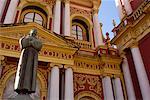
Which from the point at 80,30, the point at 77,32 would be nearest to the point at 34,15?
the point at 77,32

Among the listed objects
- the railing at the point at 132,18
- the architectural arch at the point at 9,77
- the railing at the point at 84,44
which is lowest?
the architectural arch at the point at 9,77

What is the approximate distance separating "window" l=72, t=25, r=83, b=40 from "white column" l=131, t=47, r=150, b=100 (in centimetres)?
442

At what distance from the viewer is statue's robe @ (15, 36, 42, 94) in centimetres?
489

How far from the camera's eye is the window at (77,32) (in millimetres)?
14425

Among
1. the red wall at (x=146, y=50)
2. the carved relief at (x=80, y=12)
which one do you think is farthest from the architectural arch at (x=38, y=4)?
the red wall at (x=146, y=50)

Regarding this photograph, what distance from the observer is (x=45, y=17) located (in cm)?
1447

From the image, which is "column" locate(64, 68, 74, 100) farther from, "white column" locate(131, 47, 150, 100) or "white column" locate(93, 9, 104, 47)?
"white column" locate(93, 9, 104, 47)

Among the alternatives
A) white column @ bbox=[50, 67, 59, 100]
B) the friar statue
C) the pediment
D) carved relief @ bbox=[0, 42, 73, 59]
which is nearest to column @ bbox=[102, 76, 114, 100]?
carved relief @ bbox=[0, 42, 73, 59]

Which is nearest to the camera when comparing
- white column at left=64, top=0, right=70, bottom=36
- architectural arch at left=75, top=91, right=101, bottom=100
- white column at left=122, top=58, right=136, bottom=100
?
white column at left=122, top=58, right=136, bottom=100

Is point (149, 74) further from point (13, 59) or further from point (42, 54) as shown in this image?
point (13, 59)

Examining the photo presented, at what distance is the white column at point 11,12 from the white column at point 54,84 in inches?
163

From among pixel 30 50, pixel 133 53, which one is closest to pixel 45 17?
pixel 133 53

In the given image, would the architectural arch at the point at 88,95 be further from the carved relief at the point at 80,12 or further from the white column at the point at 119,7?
the carved relief at the point at 80,12

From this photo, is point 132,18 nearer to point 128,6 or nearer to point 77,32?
point 128,6
